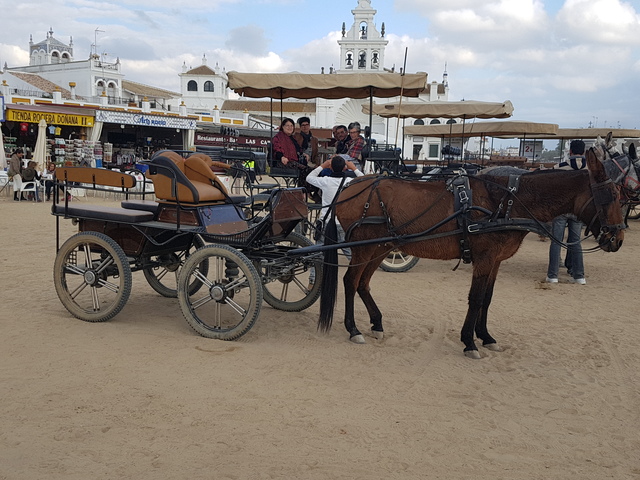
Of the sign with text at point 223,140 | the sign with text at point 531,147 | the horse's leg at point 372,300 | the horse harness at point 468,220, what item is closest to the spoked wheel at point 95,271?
the horse's leg at point 372,300

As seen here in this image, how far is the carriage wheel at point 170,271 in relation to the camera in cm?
601

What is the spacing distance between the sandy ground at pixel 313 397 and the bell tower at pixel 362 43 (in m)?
65.5

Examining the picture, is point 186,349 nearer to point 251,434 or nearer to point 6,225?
point 251,434

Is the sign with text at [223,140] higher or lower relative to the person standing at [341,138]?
higher

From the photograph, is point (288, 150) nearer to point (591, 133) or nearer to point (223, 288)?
point (223, 288)

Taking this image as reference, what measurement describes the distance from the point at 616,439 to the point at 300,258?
2893 millimetres

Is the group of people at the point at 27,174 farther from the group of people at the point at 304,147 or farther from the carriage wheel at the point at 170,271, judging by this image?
the carriage wheel at the point at 170,271

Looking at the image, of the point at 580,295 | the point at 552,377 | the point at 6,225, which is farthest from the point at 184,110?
the point at 552,377

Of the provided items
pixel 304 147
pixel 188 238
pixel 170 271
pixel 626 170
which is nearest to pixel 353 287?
pixel 188 238

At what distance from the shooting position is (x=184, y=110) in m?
34.1

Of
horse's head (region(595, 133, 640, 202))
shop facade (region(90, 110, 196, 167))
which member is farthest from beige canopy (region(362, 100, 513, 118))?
shop facade (region(90, 110, 196, 167))

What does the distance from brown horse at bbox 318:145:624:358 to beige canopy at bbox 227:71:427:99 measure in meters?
3.50

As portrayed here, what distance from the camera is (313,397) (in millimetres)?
3949

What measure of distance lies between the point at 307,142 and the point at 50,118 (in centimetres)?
1893
